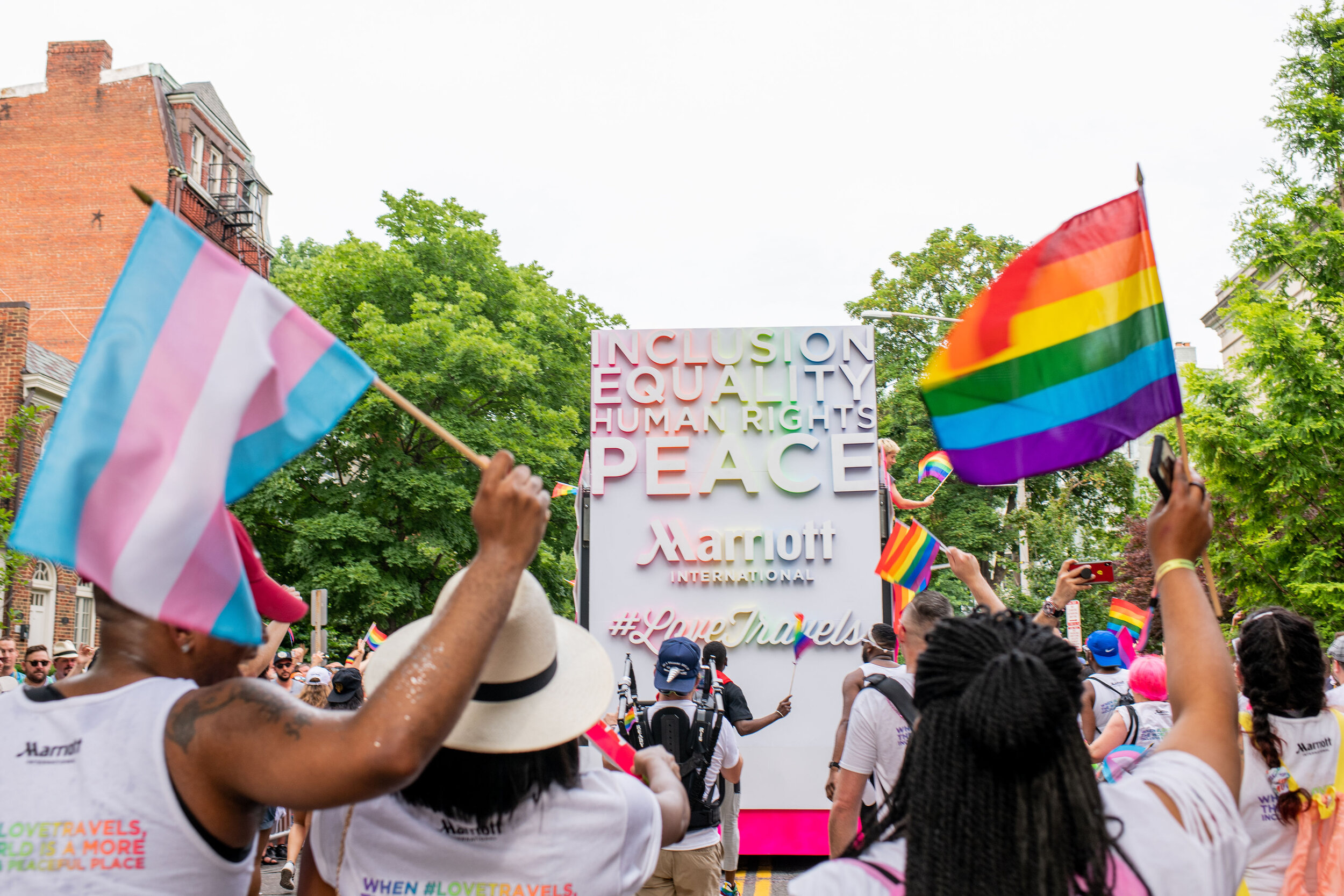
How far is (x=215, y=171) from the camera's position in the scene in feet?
112

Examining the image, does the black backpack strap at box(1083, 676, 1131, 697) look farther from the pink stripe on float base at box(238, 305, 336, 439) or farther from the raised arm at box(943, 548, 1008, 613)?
the pink stripe on float base at box(238, 305, 336, 439)

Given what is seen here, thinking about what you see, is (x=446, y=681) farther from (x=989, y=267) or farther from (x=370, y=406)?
(x=989, y=267)

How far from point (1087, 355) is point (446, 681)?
231 cm

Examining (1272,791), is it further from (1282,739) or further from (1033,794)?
(1033,794)

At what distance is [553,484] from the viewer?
24.4m

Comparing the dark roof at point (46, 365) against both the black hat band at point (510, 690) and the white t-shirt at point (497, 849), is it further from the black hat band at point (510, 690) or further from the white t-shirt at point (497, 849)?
the black hat band at point (510, 690)

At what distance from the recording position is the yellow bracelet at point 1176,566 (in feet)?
6.43

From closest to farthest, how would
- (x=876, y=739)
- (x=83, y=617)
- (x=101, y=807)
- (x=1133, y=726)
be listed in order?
(x=101, y=807), (x=876, y=739), (x=1133, y=726), (x=83, y=617)

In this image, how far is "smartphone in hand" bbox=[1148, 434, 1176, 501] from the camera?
202 cm

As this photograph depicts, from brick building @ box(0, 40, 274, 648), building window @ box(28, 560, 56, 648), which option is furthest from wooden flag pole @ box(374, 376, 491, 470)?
brick building @ box(0, 40, 274, 648)

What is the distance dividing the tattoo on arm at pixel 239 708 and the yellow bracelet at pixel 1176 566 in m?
1.54

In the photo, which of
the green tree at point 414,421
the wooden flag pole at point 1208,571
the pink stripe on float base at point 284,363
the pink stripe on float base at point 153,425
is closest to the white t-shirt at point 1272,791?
the wooden flag pole at point 1208,571

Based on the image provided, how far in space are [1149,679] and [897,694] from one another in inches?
67.2

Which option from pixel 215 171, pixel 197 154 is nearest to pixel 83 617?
pixel 197 154
